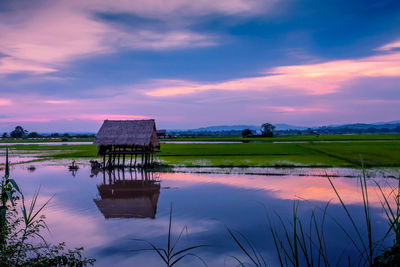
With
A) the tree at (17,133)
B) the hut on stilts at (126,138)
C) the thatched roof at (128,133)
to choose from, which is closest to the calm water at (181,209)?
the hut on stilts at (126,138)

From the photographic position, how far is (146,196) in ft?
43.5

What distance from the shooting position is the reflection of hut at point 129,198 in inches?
422

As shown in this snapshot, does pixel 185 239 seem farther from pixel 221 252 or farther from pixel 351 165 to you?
pixel 351 165

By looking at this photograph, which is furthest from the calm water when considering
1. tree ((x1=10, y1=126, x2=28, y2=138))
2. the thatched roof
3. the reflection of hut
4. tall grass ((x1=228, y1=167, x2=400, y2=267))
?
tree ((x1=10, y1=126, x2=28, y2=138))

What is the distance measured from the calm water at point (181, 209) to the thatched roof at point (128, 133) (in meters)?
5.08

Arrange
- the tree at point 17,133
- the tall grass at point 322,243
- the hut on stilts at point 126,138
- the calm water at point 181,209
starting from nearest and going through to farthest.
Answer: the tall grass at point 322,243, the calm water at point 181,209, the hut on stilts at point 126,138, the tree at point 17,133

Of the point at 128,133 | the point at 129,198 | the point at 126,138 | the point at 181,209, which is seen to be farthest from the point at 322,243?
the point at 128,133

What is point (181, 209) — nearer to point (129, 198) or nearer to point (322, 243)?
point (129, 198)

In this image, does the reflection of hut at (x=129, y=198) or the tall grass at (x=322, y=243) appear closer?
the tall grass at (x=322, y=243)

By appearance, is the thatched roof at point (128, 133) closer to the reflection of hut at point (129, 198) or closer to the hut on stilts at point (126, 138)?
the hut on stilts at point (126, 138)

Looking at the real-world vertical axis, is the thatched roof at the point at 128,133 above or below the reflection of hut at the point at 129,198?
above

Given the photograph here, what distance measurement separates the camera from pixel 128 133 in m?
24.1

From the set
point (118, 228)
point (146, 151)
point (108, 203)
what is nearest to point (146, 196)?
point (108, 203)

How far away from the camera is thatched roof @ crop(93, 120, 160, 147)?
23.6m
